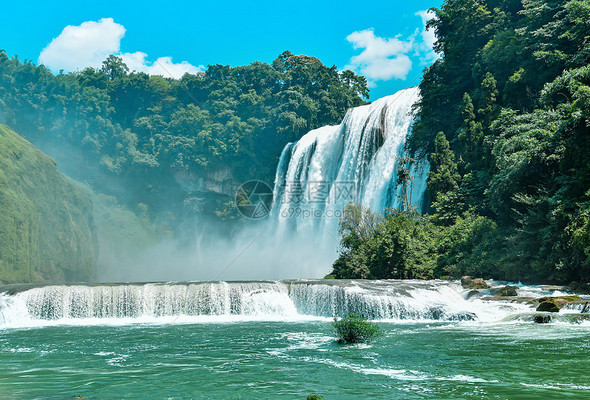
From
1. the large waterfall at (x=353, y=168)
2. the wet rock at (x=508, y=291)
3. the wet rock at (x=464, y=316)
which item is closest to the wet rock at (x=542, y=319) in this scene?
the wet rock at (x=464, y=316)

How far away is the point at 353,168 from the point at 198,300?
67.8ft

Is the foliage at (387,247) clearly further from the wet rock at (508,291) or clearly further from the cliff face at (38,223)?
the cliff face at (38,223)

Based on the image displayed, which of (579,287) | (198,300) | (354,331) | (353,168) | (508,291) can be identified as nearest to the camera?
(354,331)

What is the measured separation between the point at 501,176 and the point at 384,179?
1247 centimetres

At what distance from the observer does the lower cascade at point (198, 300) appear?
1867cm

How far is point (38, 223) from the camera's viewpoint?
37.0 m

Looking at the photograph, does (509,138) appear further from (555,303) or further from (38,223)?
(38,223)

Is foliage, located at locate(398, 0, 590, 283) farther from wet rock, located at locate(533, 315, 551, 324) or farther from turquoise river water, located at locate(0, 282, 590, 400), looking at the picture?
wet rock, located at locate(533, 315, 551, 324)

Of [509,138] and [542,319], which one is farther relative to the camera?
[509,138]

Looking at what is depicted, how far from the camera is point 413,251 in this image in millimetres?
25172

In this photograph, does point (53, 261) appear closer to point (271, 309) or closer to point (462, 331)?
point (271, 309)

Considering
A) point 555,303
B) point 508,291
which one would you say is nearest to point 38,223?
point 508,291

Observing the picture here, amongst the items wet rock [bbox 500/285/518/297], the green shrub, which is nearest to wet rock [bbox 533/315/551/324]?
wet rock [bbox 500/285/518/297]

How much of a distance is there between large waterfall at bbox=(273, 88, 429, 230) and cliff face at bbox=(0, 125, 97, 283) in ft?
54.7
